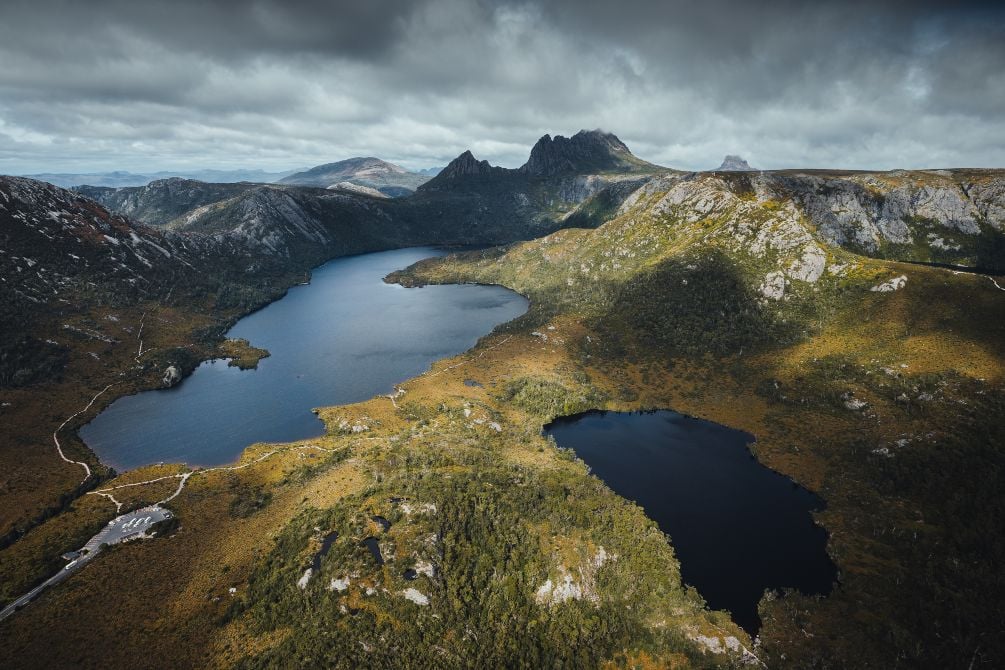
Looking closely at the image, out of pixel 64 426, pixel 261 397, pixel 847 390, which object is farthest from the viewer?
pixel 261 397

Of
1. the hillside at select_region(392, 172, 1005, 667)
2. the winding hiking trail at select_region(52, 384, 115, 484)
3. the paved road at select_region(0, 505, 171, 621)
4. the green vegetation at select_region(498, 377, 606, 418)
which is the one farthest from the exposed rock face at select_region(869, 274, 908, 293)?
the winding hiking trail at select_region(52, 384, 115, 484)

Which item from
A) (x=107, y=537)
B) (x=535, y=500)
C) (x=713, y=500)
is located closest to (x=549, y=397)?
(x=535, y=500)

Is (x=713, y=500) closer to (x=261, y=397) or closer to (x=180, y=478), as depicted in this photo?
(x=180, y=478)

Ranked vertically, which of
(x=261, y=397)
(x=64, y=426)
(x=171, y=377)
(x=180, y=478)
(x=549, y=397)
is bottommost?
(x=261, y=397)

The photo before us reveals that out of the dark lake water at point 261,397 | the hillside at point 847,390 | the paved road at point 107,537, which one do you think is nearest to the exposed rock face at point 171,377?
the dark lake water at point 261,397

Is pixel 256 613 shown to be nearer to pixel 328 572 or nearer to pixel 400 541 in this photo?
pixel 328 572

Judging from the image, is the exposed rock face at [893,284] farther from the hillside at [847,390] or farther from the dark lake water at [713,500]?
the dark lake water at [713,500]

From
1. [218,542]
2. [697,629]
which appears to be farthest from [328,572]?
[697,629]

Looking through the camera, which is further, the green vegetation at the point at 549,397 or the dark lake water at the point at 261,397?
the green vegetation at the point at 549,397
